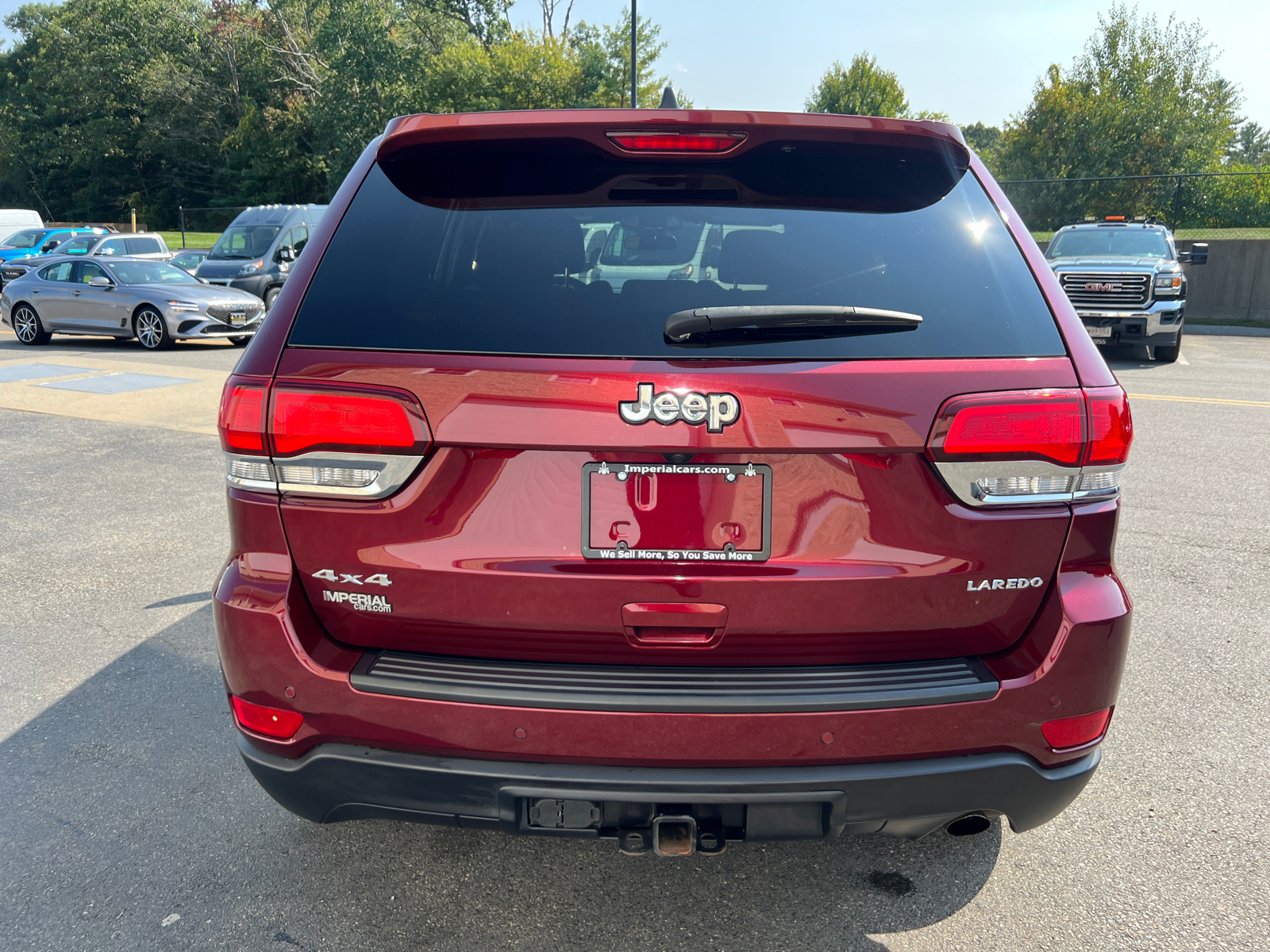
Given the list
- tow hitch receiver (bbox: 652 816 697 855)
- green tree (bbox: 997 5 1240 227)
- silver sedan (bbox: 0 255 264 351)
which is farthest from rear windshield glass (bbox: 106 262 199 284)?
green tree (bbox: 997 5 1240 227)

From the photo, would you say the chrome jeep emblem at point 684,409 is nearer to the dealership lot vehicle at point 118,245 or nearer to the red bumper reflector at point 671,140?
the red bumper reflector at point 671,140

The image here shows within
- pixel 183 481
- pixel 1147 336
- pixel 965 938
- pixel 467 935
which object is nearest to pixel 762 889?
pixel 965 938

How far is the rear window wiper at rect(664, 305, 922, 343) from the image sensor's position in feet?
6.33

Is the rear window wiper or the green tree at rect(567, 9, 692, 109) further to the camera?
the green tree at rect(567, 9, 692, 109)

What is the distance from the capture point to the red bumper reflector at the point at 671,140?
7.11 ft

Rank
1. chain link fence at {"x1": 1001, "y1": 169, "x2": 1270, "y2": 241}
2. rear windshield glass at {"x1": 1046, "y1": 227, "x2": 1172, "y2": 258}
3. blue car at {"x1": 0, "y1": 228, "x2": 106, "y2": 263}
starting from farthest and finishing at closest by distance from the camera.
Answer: blue car at {"x1": 0, "y1": 228, "x2": 106, "y2": 263}
chain link fence at {"x1": 1001, "y1": 169, "x2": 1270, "y2": 241}
rear windshield glass at {"x1": 1046, "y1": 227, "x2": 1172, "y2": 258}

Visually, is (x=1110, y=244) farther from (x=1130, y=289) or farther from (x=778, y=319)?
(x=778, y=319)

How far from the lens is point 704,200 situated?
2199 millimetres

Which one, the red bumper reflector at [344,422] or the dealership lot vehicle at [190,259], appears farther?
the dealership lot vehicle at [190,259]

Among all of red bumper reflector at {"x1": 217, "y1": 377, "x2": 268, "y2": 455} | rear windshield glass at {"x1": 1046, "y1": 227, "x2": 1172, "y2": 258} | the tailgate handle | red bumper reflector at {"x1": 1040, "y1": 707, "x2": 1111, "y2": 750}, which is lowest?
red bumper reflector at {"x1": 1040, "y1": 707, "x2": 1111, "y2": 750}

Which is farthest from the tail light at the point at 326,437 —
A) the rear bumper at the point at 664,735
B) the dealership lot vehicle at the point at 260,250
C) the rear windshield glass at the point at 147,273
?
the dealership lot vehicle at the point at 260,250

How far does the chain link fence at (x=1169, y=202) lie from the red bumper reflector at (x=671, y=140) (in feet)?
70.6

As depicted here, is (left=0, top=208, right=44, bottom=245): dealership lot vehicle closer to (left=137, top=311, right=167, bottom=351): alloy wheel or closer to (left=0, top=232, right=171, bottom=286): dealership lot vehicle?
(left=0, top=232, right=171, bottom=286): dealership lot vehicle

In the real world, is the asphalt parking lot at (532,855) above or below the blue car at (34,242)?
below
